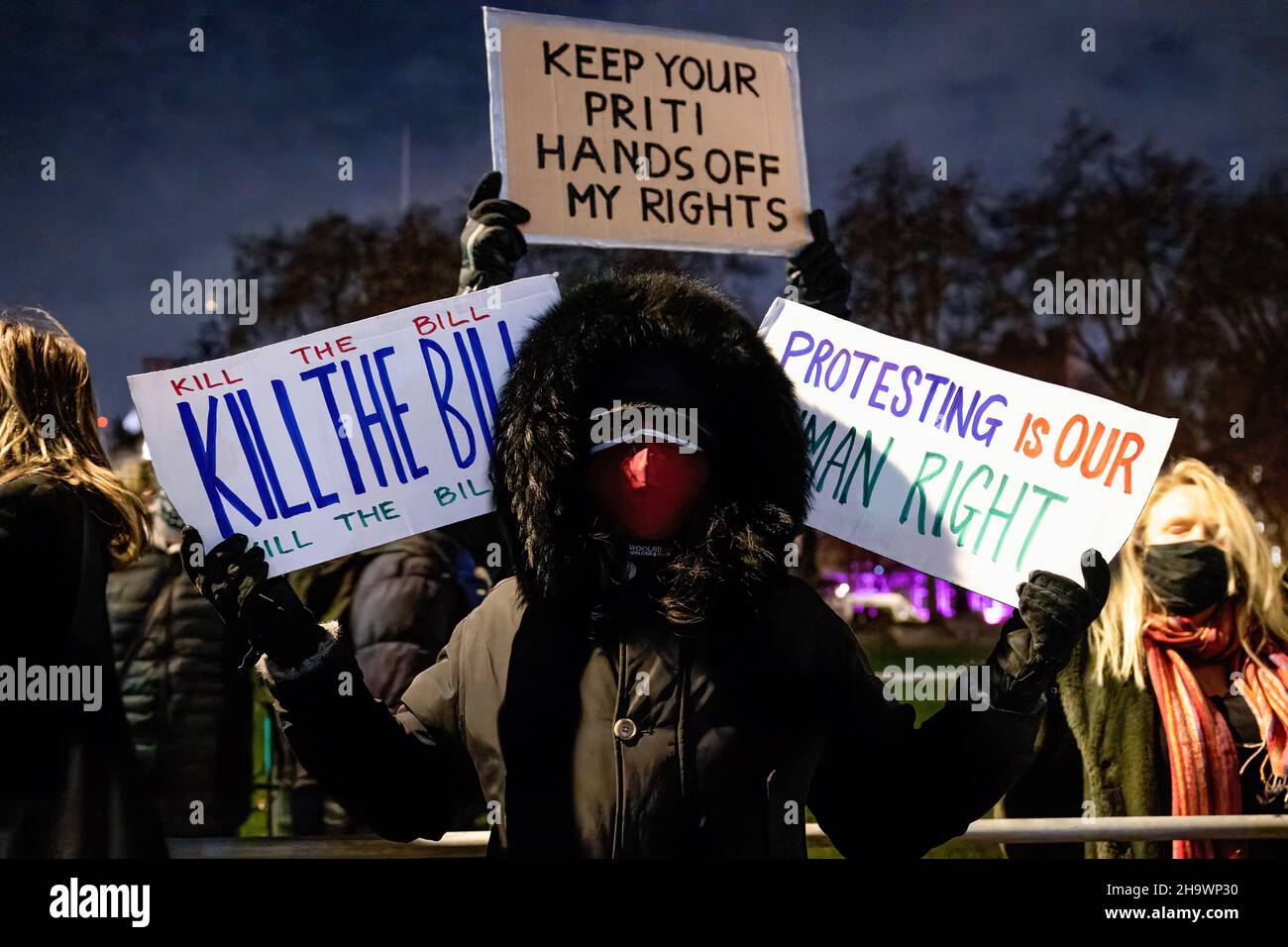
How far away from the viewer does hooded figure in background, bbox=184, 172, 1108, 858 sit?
6.64 ft

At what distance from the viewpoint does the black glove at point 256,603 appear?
202cm

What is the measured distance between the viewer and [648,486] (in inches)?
82.7

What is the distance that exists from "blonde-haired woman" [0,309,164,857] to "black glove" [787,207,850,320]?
5.56 ft

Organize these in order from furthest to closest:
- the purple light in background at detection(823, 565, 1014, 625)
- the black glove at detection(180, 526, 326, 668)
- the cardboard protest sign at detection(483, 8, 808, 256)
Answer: the purple light in background at detection(823, 565, 1014, 625)
the cardboard protest sign at detection(483, 8, 808, 256)
the black glove at detection(180, 526, 326, 668)

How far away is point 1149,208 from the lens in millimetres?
6844

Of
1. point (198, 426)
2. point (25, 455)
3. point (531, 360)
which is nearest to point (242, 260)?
point (25, 455)

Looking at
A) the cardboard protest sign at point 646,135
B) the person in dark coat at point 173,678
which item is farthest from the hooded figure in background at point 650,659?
the person in dark coat at point 173,678

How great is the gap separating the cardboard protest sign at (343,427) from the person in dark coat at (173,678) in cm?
171

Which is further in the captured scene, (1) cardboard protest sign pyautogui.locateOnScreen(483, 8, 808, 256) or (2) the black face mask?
(2) the black face mask

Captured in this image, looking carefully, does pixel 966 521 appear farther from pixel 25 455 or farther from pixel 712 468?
pixel 25 455
